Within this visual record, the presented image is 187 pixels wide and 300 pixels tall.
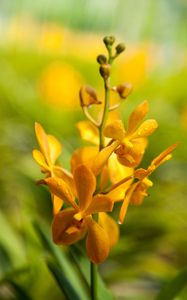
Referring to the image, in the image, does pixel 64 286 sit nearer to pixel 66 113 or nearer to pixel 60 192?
pixel 60 192

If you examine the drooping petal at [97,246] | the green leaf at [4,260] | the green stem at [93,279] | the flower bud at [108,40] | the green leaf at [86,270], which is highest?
the flower bud at [108,40]

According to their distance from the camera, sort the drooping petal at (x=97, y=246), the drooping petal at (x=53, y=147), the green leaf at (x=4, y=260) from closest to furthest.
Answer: the drooping petal at (x=97, y=246), the drooping petal at (x=53, y=147), the green leaf at (x=4, y=260)

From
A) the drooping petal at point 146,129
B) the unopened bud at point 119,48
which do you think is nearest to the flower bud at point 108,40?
the unopened bud at point 119,48

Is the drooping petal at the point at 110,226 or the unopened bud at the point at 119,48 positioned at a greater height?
the unopened bud at the point at 119,48

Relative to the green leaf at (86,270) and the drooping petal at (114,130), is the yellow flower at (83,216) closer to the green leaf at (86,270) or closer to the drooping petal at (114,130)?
the drooping petal at (114,130)

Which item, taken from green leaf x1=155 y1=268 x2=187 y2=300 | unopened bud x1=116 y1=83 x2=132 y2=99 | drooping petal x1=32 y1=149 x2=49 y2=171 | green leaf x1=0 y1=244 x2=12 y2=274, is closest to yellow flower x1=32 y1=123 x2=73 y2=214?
drooping petal x1=32 y1=149 x2=49 y2=171

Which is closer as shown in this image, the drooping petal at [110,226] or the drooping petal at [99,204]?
the drooping petal at [99,204]

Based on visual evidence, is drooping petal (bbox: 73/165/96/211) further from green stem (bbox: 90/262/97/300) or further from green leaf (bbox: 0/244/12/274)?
green leaf (bbox: 0/244/12/274)
